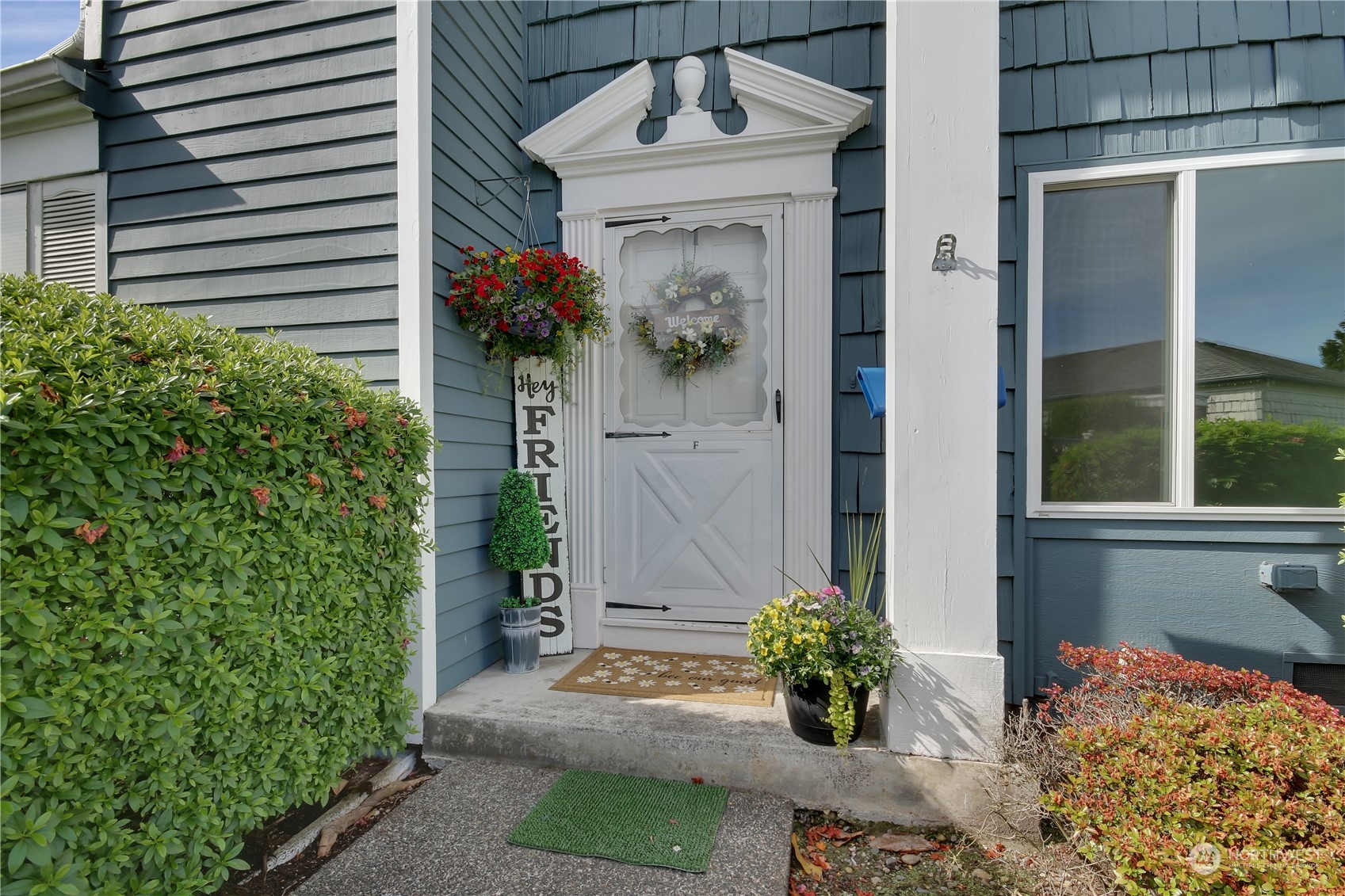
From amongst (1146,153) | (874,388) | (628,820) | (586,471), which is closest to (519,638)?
(586,471)

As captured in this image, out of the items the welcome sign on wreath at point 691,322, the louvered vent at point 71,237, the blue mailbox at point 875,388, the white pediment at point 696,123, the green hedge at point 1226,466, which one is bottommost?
the green hedge at point 1226,466

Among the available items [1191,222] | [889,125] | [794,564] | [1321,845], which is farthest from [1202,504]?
[889,125]

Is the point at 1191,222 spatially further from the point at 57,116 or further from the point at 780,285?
the point at 57,116

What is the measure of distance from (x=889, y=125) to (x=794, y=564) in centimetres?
186

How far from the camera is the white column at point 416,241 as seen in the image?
2.42m

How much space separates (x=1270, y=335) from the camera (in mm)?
2406

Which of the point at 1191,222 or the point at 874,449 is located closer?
the point at 1191,222

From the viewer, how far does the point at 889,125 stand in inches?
82.2

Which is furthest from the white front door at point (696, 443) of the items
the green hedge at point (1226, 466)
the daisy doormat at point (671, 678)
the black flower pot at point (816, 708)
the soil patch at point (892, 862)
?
the green hedge at point (1226, 466)

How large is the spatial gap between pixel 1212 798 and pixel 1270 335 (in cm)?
188

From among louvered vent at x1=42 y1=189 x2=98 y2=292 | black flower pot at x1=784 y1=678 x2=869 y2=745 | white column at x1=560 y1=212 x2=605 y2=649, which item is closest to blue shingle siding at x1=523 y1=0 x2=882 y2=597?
white column at x1=560 y1=212 x2=605 y2=649

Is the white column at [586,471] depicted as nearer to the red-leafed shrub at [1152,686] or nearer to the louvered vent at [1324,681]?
the red-leafed shrub at [1152,686]

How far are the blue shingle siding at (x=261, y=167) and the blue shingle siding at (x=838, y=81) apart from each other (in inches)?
46.6

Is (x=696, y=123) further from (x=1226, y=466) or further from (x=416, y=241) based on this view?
(x=1226, y=466)
